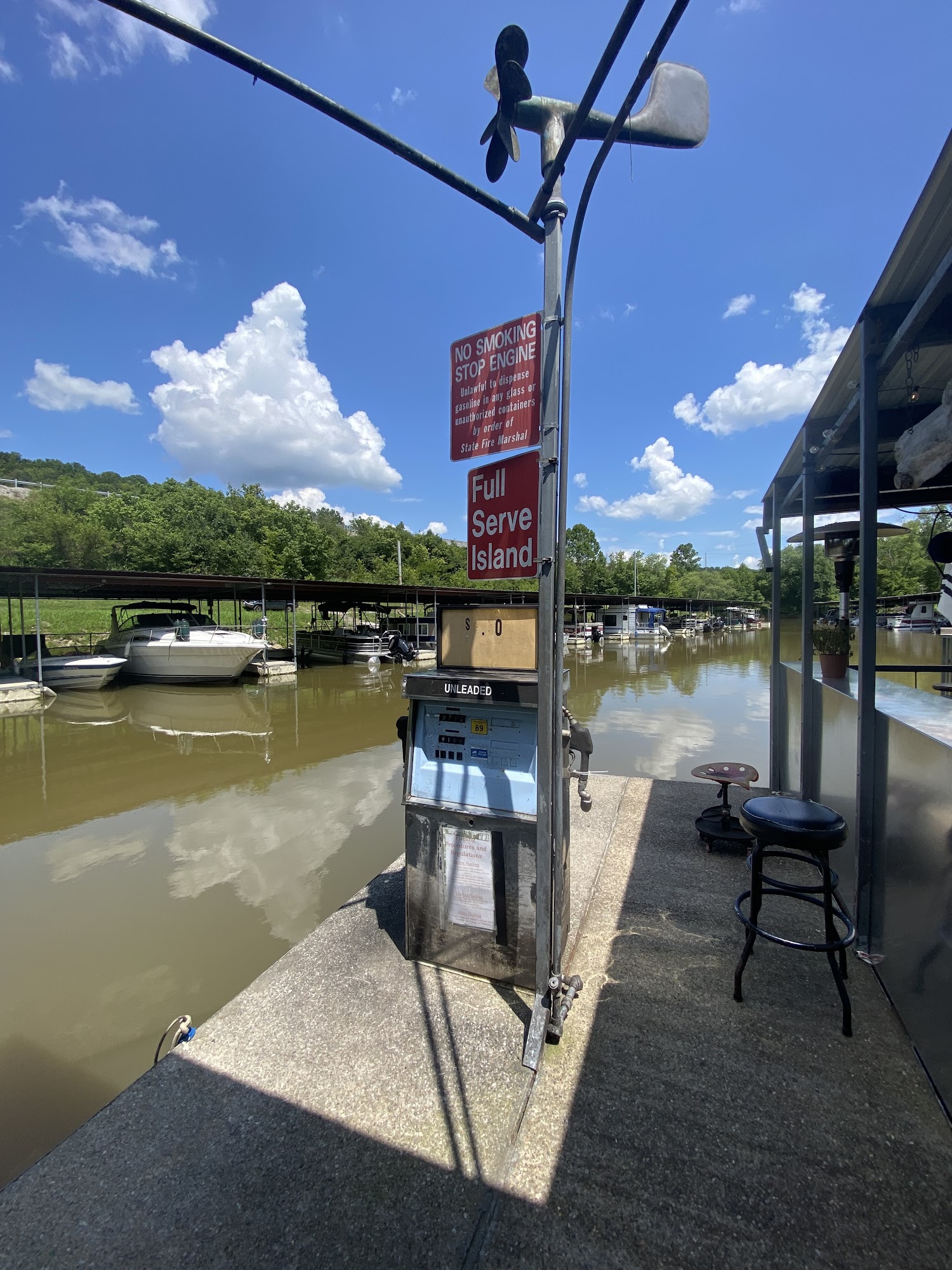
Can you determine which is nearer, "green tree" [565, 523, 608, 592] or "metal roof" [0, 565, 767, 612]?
"metal roof" [0, 565, 767, 612]

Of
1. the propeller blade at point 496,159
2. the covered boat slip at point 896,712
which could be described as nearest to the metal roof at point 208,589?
the covered boat slip at point 896,712

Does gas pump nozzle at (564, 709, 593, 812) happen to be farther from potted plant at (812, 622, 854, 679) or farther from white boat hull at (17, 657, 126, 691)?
white boat hull at (17, 657, 126, 691)

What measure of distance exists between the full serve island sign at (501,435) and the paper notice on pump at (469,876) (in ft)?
3.92

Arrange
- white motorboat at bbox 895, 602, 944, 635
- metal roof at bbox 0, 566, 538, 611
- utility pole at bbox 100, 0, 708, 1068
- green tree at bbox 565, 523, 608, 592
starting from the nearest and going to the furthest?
utility pole at bbox 100, 0, 708, 1068
metal roof at bbox 0, 566, 538, 611
white motorboat at bbox 895, 602, 944, 635
green tree at bbox 565, 523, 608, 592

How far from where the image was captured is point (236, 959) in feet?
12.6

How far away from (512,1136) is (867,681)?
97.0 inches

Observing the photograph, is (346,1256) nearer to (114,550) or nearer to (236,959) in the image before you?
(236,959)

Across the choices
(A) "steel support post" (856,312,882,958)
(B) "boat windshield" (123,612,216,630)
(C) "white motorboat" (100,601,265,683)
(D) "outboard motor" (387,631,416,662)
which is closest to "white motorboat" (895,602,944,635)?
(D) "outboard motor" (387,631,416,662)

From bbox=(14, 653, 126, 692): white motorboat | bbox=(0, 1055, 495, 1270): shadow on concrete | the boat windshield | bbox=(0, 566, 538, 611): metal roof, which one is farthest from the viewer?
the boat windshield

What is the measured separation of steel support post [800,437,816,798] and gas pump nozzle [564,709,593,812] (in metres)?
2.26

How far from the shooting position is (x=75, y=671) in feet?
53.1

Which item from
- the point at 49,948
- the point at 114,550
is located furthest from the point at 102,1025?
the point at 114,550

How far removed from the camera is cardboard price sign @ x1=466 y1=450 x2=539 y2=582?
2.25 m

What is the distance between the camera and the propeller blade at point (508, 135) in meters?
2.06
